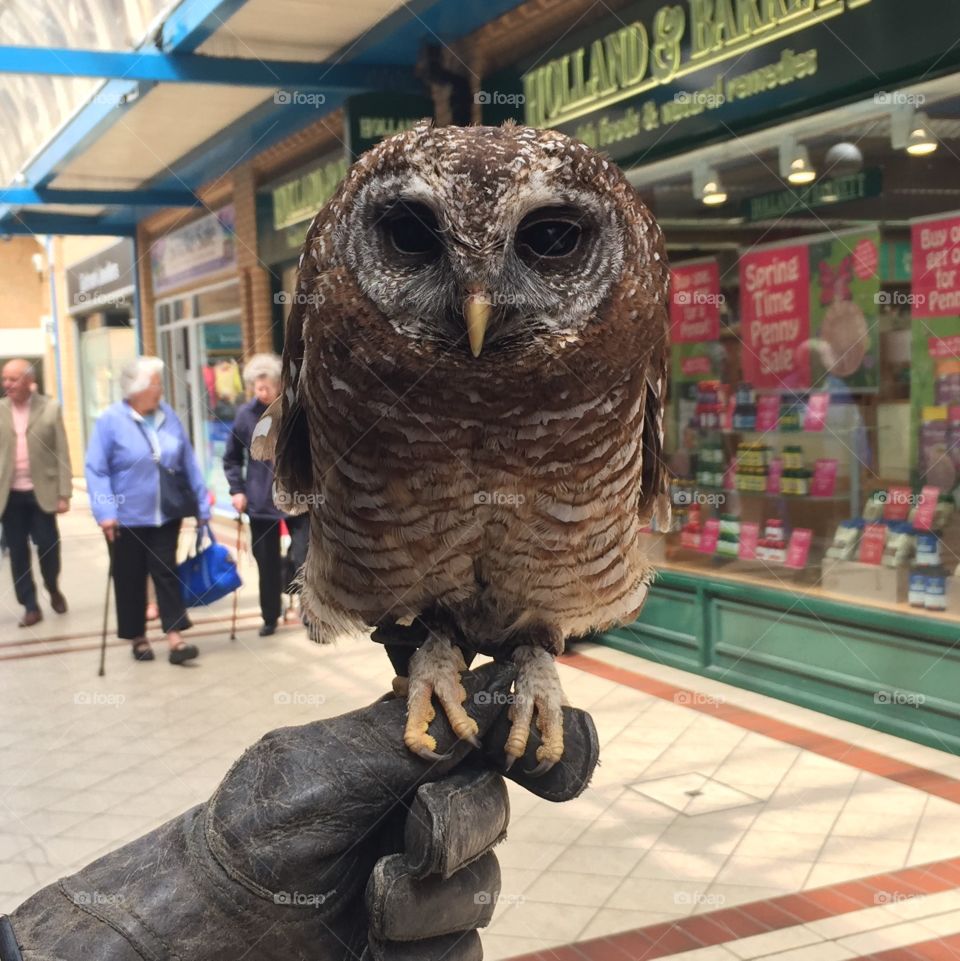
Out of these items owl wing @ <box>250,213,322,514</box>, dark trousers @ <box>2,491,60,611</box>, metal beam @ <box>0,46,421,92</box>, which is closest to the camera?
owl wing @ <box>250,213,322,514</box>

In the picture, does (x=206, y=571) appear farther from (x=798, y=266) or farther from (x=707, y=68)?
(x=707, y=68)

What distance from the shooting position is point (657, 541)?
293 inches

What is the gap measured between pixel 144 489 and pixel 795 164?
4.92m

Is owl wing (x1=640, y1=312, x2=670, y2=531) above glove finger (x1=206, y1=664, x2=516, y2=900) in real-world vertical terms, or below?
above

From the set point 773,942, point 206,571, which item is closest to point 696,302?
point 206,571

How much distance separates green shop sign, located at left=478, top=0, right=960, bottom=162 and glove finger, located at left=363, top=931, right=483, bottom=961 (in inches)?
200

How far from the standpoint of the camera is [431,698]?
218 centimetres

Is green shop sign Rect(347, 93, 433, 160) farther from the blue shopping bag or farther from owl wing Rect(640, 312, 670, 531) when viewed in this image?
owl wing Rect(640, 312, 670, 531)

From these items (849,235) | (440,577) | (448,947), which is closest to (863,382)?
(849,235)

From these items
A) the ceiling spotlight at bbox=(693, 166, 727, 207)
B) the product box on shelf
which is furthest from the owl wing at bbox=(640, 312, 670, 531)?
the ceiling spotlight at bbox=(693, 166, 727, 207)

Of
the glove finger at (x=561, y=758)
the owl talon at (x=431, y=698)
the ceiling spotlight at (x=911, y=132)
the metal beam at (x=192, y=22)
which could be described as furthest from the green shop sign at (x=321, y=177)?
the glove finger at (x=561, y=758)

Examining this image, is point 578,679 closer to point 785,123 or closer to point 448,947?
point 785,123

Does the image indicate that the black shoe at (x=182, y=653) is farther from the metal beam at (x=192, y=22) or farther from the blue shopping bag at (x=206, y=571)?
the metal beam at (x=192, y=22)

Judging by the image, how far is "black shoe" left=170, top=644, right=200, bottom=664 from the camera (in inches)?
300
